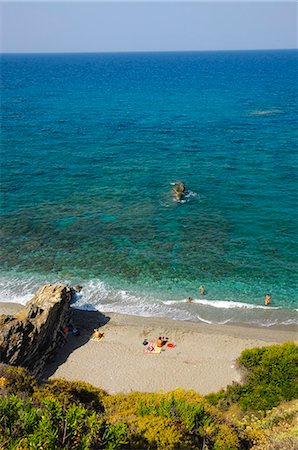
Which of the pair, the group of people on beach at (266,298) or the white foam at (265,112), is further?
the white foam at (265,112)

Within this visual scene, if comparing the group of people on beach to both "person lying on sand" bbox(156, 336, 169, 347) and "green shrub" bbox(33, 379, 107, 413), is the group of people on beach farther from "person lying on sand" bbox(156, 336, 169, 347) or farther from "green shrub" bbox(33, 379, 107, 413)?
"green shrub" bbox(33, 379, 107, 413)

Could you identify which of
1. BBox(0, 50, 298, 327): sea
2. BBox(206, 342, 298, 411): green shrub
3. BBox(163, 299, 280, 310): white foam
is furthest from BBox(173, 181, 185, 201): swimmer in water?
BBox(206, 342, 298, 411): green shrub

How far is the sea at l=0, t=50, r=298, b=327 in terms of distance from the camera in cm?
3603

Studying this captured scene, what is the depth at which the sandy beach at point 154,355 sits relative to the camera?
89.4 ft

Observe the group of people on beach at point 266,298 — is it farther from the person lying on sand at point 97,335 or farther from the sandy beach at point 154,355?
the person lying on sand at point 97,335

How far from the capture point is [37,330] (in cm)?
2811

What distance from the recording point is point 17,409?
15.1 meters

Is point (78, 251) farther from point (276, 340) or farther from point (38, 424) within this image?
point (38, 424)

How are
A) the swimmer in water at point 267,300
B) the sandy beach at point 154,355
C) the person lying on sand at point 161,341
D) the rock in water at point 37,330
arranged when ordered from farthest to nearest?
the swimmer in water at point 267,300
the person lying on sand at point 161,341
the sandy beach at point 154,355
the rock in water at point 37,330

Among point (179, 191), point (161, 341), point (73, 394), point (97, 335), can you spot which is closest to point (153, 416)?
point (73, 394)

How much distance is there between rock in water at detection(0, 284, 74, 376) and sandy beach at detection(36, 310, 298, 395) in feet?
3.74

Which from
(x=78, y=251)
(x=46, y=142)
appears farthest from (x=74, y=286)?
(x=46, y=142)

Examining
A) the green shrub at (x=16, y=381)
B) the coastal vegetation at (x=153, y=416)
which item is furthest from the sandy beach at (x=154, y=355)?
the green shrub at (x=16, y=381)

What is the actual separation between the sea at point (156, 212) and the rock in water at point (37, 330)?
4.38m
